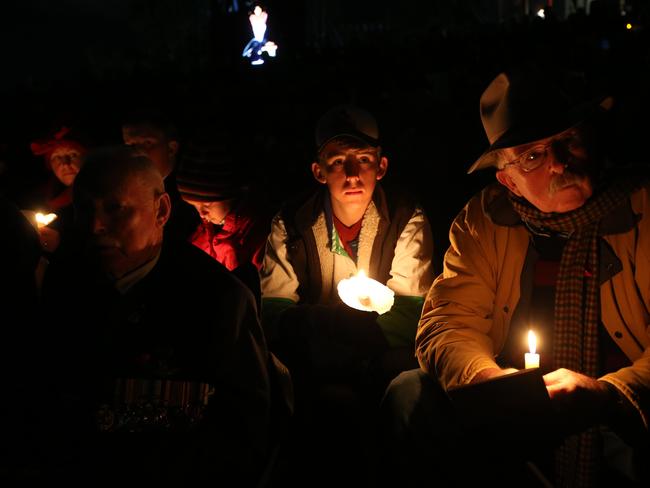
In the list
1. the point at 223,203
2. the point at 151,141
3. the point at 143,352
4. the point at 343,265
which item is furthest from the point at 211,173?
the point at 143,352

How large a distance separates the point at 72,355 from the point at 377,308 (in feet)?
5.06

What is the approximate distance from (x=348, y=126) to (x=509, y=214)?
4.70ft

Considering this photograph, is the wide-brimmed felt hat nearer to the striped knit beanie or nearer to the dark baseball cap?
the dark baseball cap

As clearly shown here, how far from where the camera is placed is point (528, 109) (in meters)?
3.02

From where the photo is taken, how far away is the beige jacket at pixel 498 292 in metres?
2.90

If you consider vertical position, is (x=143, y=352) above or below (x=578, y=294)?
below

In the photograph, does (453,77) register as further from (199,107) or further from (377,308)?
(377,308)

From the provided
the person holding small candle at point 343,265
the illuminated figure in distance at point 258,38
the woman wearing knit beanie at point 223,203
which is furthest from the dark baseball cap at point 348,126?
the illuminated figure in distance at point 258,38

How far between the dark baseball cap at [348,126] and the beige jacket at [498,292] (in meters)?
1.15

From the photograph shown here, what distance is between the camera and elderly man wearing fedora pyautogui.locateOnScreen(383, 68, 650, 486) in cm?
290

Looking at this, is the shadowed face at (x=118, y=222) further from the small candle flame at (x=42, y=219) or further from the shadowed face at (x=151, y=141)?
the shadowed face at (x=151, y=141)

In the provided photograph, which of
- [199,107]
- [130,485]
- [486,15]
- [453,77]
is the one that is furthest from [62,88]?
[486,15]

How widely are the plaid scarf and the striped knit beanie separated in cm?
241

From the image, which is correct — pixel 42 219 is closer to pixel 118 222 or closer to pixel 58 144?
pixel 58 144
